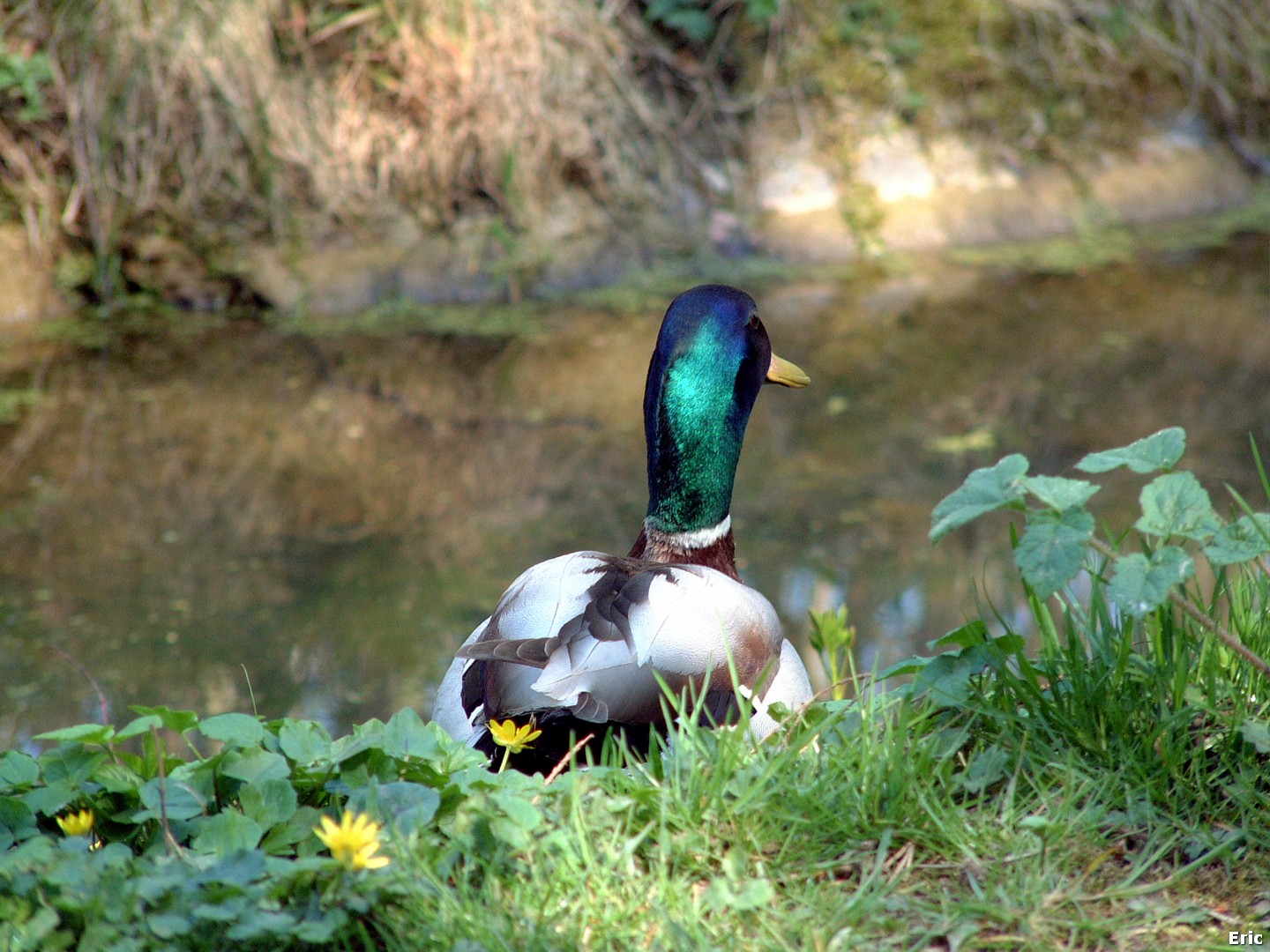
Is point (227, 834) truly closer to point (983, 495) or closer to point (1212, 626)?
point (983, 495)

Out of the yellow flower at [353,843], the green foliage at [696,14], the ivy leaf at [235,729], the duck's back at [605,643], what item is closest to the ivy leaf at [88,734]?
the ivy leaf at [235,729]

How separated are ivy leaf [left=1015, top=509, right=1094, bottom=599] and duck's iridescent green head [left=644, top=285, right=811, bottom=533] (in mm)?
962

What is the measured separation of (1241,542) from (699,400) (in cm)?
108

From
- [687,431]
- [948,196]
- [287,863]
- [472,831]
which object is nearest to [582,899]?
[472,831]

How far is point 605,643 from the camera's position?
5.88ft

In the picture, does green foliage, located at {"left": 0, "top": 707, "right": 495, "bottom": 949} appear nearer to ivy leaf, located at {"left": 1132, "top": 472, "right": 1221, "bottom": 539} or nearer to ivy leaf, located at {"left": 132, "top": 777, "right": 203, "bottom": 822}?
ivy leaf, located at {"left": 132, "top": 777, "right": 203, "bottom": 822}

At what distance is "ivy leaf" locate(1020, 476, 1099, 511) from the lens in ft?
5.06

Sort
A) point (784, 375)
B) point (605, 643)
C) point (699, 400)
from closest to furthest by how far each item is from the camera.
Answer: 1. point (605, 643)
2. point (699, 400)
3. point (784, 375)

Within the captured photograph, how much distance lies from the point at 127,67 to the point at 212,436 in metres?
1.75

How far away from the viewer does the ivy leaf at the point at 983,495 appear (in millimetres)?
1559

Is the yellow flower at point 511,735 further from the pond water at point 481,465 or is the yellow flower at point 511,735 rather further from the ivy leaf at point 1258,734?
the pond water at point 481,465

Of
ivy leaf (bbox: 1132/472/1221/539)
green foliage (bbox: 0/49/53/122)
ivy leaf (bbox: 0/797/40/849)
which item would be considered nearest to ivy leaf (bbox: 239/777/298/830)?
ivy leaf (bbox: 0/797/40/849)

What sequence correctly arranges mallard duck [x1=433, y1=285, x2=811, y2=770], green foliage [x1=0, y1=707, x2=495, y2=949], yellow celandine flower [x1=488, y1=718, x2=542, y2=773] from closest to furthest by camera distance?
1. green foliage [x1=0, y1=707, x2=495, y2=949]
2. yellow celandine flower [x1=488, y1=718, x2=542, y2=773]
3. mallard duck [x1=433, y1=285, x2=811, y2=770]

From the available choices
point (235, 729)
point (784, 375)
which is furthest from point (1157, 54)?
point (235, 729)
